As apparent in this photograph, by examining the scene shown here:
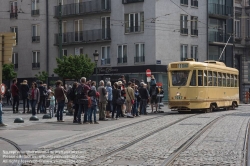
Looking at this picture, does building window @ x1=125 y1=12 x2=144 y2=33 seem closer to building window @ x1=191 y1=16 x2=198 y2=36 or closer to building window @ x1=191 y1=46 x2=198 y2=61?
building window @ x1=191 y1=16 x2=198 y2=36

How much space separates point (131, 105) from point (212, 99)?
6.31m

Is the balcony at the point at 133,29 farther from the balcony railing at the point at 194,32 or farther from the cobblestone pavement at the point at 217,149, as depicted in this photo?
the cobblestone pavement at the point at 217,149

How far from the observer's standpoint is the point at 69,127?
18672 millimetres

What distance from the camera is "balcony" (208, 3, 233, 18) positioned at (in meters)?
51.9

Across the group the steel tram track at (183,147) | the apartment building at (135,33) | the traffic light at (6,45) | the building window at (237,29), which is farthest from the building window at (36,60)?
the steel tram track at (183,147)

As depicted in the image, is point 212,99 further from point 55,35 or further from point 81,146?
point 55,35

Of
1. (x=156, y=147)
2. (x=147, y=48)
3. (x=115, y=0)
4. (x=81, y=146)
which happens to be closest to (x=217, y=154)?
(x=156, y=147)

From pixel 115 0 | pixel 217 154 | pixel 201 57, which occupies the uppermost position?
pixel 115 0

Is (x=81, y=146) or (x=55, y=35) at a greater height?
(x=55, y=35)

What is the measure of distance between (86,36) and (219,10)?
566 inches

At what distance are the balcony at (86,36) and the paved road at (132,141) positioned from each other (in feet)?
96.3

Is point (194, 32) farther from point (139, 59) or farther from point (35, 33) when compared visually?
point (35, 33)

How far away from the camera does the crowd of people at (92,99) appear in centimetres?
2034

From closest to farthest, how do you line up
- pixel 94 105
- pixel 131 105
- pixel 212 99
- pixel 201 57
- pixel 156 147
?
1. pixel 156 147
2. pixel 94 105
3. pixel 131 105
4. pixel 212 99
5. pixel 201 57
